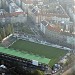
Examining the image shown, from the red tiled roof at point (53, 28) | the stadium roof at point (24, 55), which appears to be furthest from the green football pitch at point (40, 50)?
the red tiled roof at point (53, 28)

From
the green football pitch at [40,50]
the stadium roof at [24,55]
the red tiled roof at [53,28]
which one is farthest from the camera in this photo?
the red tiled roof at [53,28]

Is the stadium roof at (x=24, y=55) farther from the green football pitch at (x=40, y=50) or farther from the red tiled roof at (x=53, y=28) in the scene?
Answer: the red tiled roof at (x=53, y=28)

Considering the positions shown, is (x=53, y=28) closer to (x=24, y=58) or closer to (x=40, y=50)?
(x=40, y=50)

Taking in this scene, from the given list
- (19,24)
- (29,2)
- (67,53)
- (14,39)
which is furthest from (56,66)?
(29,2)

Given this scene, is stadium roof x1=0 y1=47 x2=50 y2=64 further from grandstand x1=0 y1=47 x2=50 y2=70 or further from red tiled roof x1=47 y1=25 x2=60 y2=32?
red tiled roof x1=47 y1=25 x2=60 y2=32

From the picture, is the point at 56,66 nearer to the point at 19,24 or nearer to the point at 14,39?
the point at 14,39

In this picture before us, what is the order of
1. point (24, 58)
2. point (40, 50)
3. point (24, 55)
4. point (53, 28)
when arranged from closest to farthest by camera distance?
point (24, 58), point (24, 55), point (40, 50), point (53, 28)

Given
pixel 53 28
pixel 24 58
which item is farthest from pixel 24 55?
pixel 53 28

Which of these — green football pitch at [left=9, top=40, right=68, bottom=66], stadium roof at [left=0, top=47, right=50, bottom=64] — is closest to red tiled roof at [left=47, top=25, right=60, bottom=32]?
green football pitch at [left=9, top=40, right=68, bottom=66]

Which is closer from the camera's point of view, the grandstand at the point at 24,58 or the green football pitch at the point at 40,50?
the grandstand at the point at 24,58
